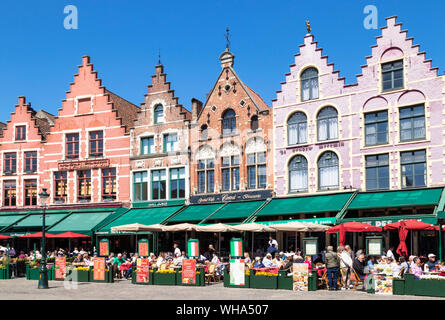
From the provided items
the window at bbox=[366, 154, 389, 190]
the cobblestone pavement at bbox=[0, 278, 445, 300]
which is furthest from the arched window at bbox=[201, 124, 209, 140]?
the cobblestone pavement at bbox=[0, 278, 445, 300]

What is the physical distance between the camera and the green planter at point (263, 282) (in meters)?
19.6

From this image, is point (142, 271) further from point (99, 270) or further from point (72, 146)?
point (72, 146)

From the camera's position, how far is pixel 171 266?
23109mm

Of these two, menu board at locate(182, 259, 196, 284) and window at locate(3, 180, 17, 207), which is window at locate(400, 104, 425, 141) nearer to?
menu board at locate(182, 259, 196, 284)

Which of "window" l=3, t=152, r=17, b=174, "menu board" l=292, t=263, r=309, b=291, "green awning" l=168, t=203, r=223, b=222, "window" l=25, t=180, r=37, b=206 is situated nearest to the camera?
"menu board" l=292, t=263, r=309, b=291

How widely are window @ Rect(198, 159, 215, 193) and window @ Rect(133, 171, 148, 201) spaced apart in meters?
3.75

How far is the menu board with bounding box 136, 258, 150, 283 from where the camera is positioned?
22.2 meters

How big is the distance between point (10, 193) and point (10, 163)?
210 centimetres

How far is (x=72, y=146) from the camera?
3788 cm

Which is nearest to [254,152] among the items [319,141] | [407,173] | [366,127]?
[319,141]
